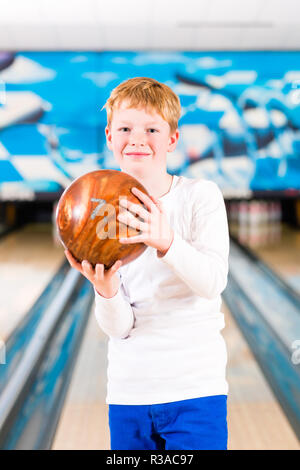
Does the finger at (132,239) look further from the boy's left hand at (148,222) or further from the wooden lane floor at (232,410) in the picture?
the wooden lane floor at (232,410)

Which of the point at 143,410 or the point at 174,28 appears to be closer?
the point at 143,410

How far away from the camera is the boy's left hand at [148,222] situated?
2.12 feet

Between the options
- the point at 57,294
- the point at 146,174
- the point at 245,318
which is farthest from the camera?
the point at 57,294

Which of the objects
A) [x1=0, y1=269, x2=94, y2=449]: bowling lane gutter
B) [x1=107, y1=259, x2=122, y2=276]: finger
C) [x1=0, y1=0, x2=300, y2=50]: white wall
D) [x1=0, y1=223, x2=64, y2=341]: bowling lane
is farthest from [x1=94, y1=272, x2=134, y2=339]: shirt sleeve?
[x1=0, y1=0, x2=300, y2=50]: white wall

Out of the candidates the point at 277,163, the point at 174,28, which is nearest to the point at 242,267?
the point at 277,163

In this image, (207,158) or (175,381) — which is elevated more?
(207,158)

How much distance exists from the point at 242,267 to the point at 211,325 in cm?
331

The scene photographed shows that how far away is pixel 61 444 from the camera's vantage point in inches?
69.5

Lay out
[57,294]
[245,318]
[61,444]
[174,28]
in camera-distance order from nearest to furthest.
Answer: [61,444], [245,318], [57,294], [174,28]

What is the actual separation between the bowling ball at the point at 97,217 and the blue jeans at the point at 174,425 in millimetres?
288

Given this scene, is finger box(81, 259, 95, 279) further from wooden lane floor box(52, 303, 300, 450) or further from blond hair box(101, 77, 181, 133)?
wooden lane floor box(52, 303, 300, 450)

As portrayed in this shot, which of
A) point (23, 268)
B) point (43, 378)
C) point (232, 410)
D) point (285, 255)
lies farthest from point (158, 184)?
point (285, 255)

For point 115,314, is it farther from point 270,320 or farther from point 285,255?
point 285,255
